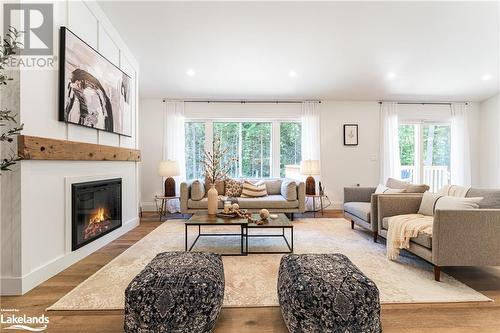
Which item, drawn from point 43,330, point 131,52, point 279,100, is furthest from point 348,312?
point 279,100

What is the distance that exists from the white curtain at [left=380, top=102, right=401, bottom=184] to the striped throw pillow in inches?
115

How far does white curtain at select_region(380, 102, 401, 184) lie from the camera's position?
589cm

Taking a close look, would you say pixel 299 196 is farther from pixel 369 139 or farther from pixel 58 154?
pixel 58 154

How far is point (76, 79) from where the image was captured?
8.97 ft

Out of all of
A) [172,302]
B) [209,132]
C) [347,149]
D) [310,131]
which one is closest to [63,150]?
[172,302]

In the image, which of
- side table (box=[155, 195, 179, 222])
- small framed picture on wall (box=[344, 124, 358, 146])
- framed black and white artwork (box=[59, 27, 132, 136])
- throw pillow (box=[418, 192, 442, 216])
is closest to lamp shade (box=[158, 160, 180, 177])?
side table (box=[155, 195, 179, 222])

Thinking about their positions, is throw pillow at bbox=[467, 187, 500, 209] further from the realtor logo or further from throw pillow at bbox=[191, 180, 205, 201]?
the realtor logo

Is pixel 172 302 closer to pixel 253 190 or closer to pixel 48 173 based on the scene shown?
pixel 48 173

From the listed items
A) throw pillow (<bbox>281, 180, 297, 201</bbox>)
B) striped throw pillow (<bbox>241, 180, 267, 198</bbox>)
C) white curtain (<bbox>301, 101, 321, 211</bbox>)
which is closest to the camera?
throw pillow (<bbox>281, 180, 297, 201</bbox>)

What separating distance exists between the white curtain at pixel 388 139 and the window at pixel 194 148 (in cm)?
414

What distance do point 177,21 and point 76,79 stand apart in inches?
61.8

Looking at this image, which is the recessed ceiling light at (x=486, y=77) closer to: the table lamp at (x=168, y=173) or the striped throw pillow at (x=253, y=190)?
the striped throw pillow at (x=253, y=190)

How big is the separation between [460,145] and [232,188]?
17.8 feet

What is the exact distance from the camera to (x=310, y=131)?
5.82 m
